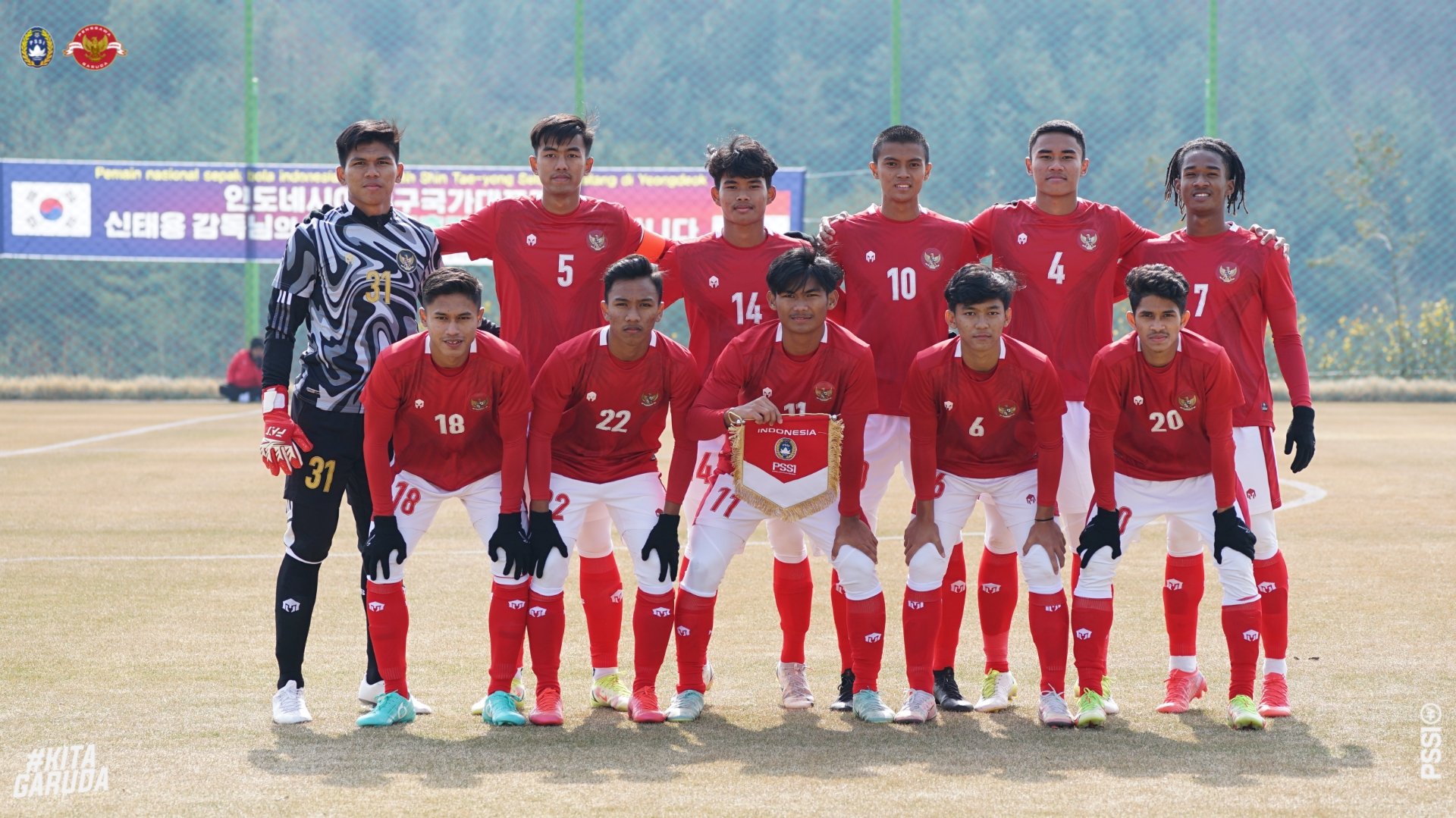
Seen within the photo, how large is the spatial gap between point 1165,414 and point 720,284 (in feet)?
5.62

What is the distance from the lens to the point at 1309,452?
220 inches

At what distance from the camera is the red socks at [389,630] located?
17.3 feet

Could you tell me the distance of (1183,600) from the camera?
5.64m

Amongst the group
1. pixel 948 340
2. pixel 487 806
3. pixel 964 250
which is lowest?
pixel 487 806

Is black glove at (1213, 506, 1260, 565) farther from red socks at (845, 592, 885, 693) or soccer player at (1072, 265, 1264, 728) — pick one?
red socks at (845, 592, 885, 693)

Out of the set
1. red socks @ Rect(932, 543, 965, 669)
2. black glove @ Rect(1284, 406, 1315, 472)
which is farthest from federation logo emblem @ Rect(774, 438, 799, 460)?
black glove @ Rect(1284, 406, 1315, 472)

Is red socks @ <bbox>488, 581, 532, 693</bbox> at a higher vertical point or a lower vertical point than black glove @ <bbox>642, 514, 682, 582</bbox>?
lower

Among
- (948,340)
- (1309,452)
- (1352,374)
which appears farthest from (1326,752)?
(1352,374)

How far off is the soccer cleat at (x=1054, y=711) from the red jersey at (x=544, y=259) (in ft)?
7.08

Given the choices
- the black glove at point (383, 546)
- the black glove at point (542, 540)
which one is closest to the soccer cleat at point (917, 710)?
the black glove at point (542, 540)

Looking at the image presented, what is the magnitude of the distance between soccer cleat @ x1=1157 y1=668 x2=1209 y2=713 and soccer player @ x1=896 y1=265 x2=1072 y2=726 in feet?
1.50

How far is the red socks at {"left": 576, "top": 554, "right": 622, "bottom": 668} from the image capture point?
5621mm

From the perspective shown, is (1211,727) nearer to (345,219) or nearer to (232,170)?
(345,219)

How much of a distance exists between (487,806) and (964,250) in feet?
9.51
